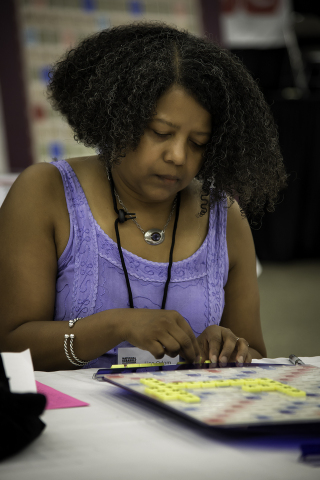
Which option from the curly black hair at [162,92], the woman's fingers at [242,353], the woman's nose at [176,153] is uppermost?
the curly black hair at [162,92]

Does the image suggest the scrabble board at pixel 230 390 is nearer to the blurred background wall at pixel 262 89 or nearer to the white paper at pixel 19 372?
the white paper at pixel 19 372

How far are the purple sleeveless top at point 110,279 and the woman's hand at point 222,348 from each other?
0.82 ft

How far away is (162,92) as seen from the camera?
1246 mm

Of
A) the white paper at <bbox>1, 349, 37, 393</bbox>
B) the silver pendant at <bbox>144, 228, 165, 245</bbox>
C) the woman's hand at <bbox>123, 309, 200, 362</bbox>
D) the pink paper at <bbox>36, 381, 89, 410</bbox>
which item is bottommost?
the pink paper at <bbox>36, 381, 89, 410</bbox>

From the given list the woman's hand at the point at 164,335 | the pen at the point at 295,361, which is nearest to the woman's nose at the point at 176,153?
the woman's hand at the point at 164,335

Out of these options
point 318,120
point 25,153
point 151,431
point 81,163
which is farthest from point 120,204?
point 318,120

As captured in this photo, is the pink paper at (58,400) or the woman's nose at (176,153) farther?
the woman's nose at (176,153)

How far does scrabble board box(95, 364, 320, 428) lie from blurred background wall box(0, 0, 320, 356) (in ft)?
4.37

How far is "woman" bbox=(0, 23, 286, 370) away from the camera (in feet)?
4.01

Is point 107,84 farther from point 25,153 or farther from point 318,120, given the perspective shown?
point 318,120

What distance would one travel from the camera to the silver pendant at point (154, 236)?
1416 millimetres

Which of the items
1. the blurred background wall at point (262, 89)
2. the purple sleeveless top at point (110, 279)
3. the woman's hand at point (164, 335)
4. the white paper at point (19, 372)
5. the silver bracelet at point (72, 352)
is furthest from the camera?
the blurred background wall at point (262, 89)

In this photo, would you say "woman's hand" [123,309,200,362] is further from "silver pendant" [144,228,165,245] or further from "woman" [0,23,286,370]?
"silver pendant" [144,228,165,245]

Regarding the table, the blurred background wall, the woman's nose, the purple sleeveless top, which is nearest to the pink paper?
the table
